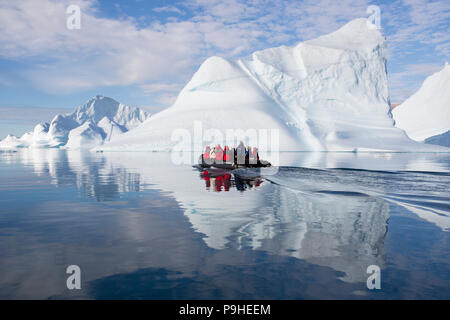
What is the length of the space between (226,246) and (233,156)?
2558 cm

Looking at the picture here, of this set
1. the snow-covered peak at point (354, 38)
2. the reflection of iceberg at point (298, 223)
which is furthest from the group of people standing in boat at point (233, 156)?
the snow-covered peak at point (354, 38)

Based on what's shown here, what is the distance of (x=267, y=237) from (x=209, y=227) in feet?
6.41

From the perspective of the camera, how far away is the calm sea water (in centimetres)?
582

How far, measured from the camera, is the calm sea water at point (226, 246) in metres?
5.82

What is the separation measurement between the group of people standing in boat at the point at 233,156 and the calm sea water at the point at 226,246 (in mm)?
17242

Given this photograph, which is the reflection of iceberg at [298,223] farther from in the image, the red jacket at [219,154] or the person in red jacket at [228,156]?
the red jacket at [219,154]

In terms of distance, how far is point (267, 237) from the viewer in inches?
344

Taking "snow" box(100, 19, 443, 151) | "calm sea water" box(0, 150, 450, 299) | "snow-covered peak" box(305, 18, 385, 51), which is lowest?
"calm sea water" box(0, 150, 450, 299)

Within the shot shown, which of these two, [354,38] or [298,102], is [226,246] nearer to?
[298,102]

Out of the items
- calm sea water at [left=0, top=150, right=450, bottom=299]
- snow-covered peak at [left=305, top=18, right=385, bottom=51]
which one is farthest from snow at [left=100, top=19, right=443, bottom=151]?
calm sea water at [left=0, top=150, right=450, bottom=299]

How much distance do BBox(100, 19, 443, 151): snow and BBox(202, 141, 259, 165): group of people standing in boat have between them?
61.1m

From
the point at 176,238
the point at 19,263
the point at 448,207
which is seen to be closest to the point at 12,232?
the point at 19,263

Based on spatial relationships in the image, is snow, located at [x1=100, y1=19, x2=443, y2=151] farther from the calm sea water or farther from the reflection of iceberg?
the calm sea water
